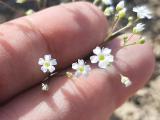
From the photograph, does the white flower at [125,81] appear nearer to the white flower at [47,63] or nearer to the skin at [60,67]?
the skin at [60,67]

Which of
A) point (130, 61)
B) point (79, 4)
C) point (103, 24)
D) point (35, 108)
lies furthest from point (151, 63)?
point (35, 108)

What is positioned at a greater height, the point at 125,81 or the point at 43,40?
the point at 43,40

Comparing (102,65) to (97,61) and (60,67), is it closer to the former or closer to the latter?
(97,61)

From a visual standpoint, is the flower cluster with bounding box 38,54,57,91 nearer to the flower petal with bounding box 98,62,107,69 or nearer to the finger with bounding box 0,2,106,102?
the finger with bounding box 0,2,106,102

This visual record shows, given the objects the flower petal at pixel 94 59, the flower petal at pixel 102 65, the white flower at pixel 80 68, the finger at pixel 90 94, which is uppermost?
the white flower at pixel 80 68

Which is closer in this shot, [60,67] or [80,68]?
[80,68]

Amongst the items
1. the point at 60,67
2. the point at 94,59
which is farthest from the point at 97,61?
the point at 60,67

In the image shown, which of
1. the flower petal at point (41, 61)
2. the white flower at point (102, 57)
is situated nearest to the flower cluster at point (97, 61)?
the white flower at point (102, 57)

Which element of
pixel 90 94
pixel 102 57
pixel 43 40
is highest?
pixel 43 40
